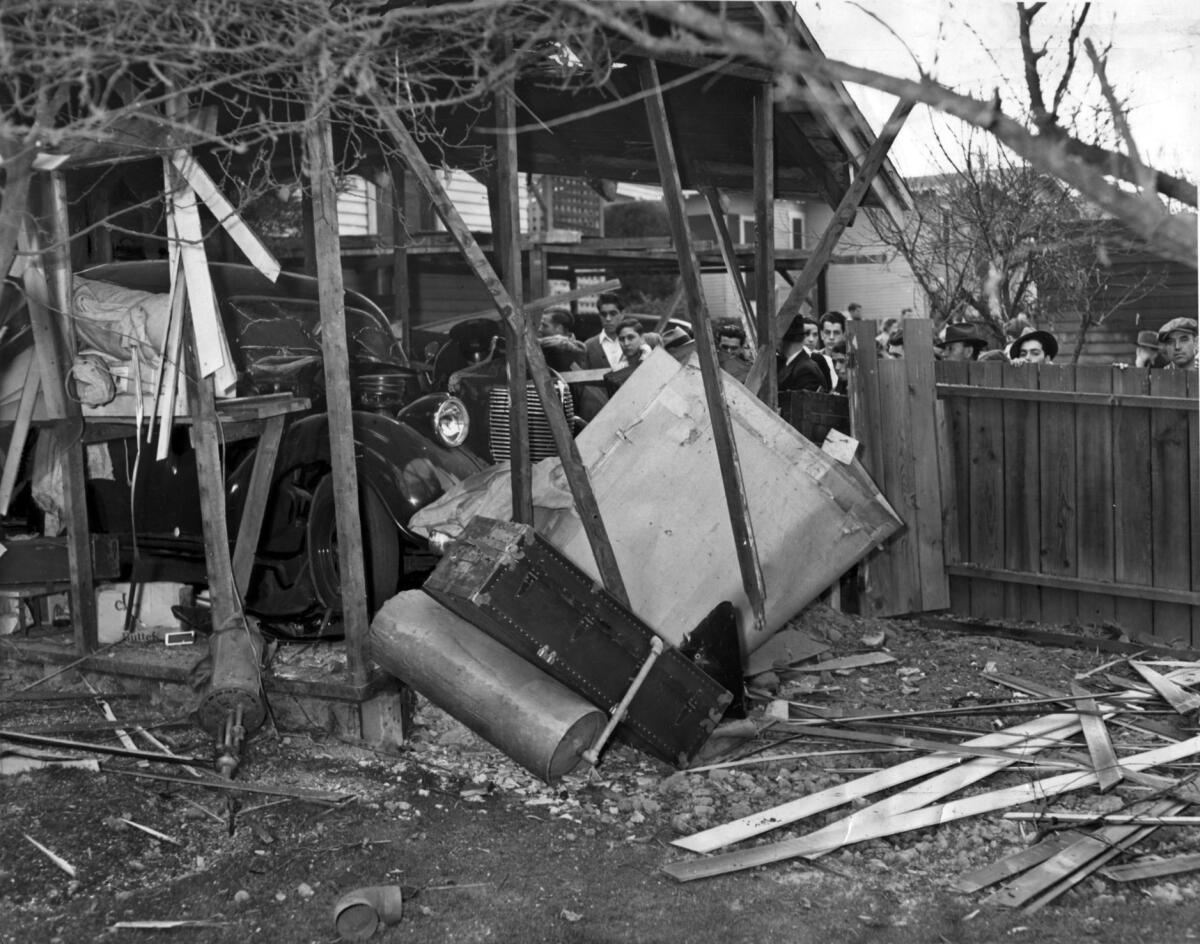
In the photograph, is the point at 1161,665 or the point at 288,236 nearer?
the point at 1161,665

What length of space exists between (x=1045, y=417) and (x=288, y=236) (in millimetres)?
12505

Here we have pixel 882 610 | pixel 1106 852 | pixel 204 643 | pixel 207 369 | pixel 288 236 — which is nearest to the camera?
pixel 1106 852

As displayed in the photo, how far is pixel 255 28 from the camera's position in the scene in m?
3.77

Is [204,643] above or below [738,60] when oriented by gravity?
below

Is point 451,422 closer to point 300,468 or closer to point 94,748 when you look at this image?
point 300,468

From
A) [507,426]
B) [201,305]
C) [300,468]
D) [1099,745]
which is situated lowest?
[1099,745]

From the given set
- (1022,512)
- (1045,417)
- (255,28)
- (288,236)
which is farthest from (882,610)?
(288,236)

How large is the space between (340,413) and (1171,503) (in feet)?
16.0

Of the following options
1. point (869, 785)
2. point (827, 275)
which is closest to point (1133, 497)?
point (869, 785)

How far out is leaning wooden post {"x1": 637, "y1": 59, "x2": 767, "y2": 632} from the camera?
6.46 metres

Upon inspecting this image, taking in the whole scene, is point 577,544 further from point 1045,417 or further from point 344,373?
point 1045,417

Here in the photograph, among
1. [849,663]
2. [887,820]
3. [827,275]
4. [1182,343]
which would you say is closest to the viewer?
[887,820]

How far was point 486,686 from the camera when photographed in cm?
584

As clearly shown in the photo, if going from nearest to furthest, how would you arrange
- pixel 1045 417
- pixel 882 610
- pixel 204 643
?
pixel 204 643 → pixel 1045 417 → pixel 882 610
